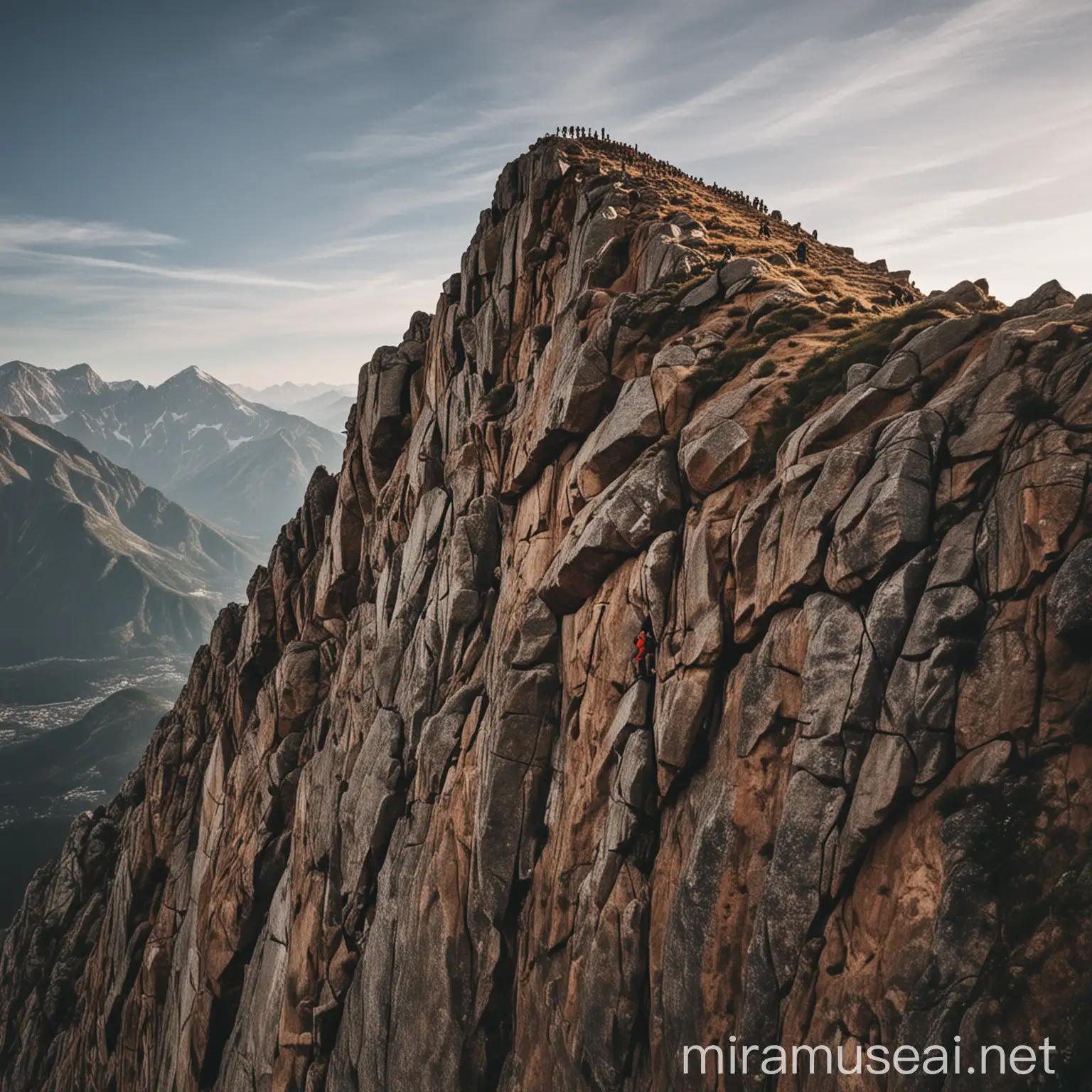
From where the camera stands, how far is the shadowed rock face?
16.4 meters

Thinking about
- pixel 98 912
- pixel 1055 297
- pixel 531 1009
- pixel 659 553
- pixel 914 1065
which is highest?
pixel 1055 297

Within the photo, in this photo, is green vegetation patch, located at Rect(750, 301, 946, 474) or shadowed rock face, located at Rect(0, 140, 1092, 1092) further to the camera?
green vegetation patch, located at Rect(750, 301, 946, 474)

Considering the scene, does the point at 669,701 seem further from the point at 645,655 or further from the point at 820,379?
the point at 820,379

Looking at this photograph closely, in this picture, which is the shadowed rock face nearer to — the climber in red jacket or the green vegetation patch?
the green vegetation patch

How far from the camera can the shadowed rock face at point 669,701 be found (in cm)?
1638

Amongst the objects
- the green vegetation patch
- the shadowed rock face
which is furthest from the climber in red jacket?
the green vegetation patch

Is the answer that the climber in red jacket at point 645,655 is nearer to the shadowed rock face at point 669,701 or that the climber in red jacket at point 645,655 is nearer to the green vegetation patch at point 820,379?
the shadowed rock face at point 669,701

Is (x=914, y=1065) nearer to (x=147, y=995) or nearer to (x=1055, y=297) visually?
(x=1055, y=297)

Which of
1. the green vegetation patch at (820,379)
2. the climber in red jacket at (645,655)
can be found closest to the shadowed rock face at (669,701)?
the green vegetation patch at (820,379)

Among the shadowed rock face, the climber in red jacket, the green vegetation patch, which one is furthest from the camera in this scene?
the climber in red jacket

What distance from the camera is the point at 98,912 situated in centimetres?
8538

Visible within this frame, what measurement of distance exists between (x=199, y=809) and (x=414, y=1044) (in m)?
50.4

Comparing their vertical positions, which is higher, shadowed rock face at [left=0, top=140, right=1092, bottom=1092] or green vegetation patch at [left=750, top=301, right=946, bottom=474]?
green vegetation patch at [left=750, top=301, right=946, bottom=474]

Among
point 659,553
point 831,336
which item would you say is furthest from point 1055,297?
point 659,553
